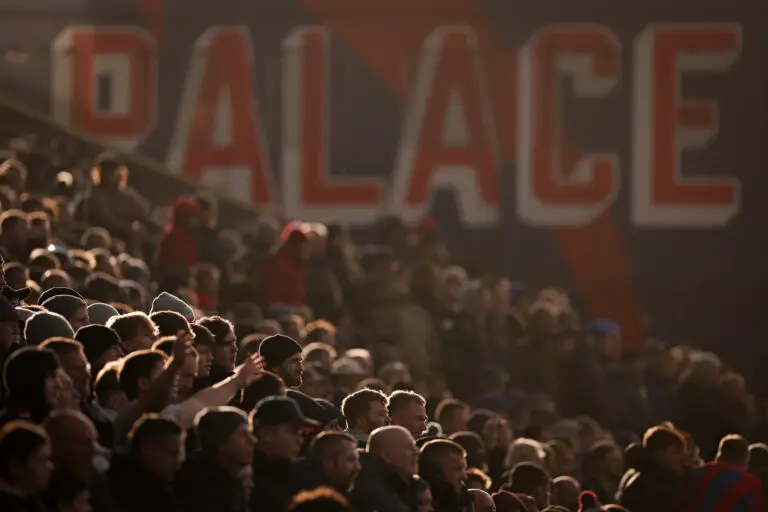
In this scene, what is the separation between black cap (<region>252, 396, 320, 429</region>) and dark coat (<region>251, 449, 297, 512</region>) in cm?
14

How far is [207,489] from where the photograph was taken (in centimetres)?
780

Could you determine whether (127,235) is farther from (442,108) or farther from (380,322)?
(442,108)

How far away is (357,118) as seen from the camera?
2853 cm

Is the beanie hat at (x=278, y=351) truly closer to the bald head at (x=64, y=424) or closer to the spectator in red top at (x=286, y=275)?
the bald head at (x=64, y=424)

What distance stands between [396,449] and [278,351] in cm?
150

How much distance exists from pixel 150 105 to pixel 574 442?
15.8m

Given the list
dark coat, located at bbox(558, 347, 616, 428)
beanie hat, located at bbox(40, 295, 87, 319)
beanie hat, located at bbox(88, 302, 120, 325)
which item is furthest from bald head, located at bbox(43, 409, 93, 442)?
dark coat, located at bbox(558, 347, 616, 428)

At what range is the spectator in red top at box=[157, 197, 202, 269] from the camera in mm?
15773

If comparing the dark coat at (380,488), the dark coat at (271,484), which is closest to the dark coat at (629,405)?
the dark coat at (380,488)

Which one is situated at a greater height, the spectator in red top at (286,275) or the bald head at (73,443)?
the bald head at (73,443)

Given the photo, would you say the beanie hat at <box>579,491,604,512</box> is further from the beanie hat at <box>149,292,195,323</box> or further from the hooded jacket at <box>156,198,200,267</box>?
the hooded jacket at <box>156,198,200,267</box>

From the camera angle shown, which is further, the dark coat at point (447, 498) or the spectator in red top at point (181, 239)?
the spectator in red top at point (181, 239)

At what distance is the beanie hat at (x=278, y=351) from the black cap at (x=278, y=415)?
70.8 inches

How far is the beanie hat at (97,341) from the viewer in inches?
364
